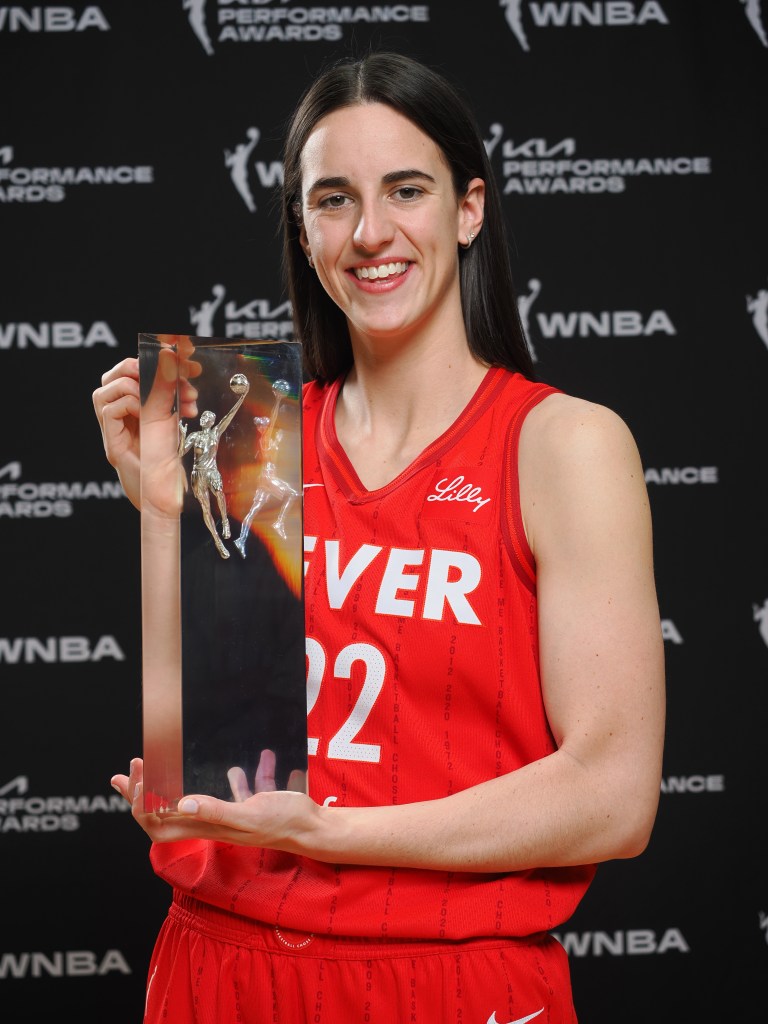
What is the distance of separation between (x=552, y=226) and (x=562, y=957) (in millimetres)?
1861

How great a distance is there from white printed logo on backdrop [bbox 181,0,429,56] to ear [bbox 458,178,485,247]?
4.81 ft

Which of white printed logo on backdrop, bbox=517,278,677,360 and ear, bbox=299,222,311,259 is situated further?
white printed logo on backdrop, bbox=517,278,677,360

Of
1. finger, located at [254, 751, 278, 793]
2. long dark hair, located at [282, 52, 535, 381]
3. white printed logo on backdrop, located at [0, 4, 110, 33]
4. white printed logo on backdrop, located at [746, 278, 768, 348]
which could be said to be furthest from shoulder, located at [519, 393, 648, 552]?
white printed logo on backdrop, located at [0, 4, 110, 33]

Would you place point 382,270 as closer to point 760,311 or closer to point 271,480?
point 271,480

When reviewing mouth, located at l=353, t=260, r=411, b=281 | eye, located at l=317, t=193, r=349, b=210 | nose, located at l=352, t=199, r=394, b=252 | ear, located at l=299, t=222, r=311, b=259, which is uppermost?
ear, located at l=299, t=222, r=311, b=259

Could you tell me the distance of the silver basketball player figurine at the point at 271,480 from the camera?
3.51 feet

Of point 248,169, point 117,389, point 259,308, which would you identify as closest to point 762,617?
point 259,308

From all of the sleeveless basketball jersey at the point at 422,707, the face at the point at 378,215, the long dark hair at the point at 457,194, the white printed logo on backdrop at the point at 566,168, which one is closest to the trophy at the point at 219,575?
the sleeveless basketball jersey at the point at 422,707

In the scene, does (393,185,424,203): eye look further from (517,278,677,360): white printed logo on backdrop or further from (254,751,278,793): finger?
(517,278,677,360): white printed logo on backdrop

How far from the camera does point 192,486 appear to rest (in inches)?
42.0

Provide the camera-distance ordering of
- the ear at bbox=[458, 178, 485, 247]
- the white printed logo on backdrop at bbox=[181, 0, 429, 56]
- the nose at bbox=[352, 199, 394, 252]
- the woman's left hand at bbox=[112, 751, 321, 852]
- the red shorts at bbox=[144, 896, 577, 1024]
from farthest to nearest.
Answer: the white printed logo on backdrop at bbox=[181, 0, 429, 56] < the ear at bbox=[458, 178, 485, 247] < the nose at bbox=[352, 199, 394, 252] < the red shorts at bbox=[144, 896, 577, 1024] < the woman's left hand at bbox=[112, 751, 321, 852]

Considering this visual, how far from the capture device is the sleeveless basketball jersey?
1103 millimetres

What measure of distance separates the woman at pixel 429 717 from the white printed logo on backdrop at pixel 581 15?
5.18 ft

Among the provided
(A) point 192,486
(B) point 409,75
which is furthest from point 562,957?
(B) point 409,75
